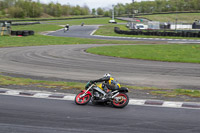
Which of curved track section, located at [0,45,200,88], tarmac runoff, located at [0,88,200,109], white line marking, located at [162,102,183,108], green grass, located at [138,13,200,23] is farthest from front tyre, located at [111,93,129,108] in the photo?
green grass, located at [138,13,200,23]

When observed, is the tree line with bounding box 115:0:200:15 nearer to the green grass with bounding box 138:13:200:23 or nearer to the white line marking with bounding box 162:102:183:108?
the green grass with bounding box 138:13:200:23

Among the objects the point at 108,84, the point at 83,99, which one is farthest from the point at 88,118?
the point at 108,84

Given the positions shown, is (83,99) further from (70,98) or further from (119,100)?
(119,100)

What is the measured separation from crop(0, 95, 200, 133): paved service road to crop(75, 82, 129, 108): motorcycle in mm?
212

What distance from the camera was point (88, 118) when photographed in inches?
324

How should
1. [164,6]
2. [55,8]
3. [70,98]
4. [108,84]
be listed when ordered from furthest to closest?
1. [164,6]
2. [55,8]
3. [70,98]
4. [108,84]

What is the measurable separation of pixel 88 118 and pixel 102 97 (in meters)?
1.44

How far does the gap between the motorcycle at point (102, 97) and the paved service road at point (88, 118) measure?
0.69ft

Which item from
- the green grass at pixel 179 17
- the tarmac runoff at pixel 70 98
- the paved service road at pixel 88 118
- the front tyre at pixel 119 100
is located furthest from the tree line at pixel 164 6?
the paved service road at pixel 88 118

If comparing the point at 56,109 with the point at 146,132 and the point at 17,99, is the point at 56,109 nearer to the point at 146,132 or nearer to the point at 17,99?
the point at 17,99

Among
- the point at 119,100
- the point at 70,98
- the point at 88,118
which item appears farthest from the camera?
the point at 70,98

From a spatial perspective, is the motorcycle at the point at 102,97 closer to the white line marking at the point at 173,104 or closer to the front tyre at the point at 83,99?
the front tyre at the point at 83,99

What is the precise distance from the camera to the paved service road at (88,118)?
7332 millimetres

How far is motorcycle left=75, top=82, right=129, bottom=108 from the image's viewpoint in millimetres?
9398
